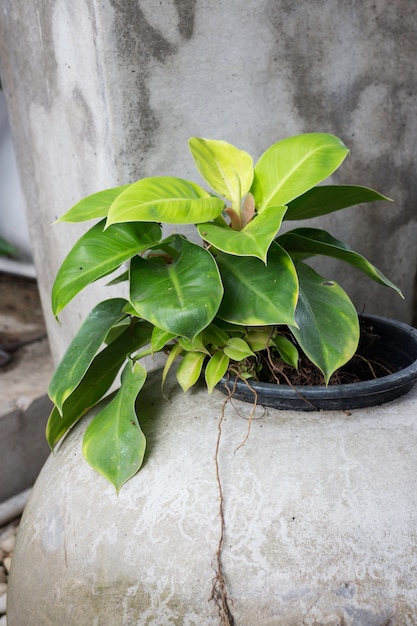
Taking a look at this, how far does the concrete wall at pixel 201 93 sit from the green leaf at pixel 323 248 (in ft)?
1.22

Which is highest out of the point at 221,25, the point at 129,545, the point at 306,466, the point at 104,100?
the point at 221,25

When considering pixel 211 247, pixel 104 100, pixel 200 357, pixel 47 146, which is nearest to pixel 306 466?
pixel 200 357

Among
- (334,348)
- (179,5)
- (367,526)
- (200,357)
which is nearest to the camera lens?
(367,526)

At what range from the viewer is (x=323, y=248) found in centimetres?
122

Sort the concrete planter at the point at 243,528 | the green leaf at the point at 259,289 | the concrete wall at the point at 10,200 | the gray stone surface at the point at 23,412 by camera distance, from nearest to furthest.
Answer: the concrete planter at the point at 243,528 → the green leaf at the point at 259,289 → the gray stone surface at the point at 23,412 → the concrete wall at the point at 10,200

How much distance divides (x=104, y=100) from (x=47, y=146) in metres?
0.38

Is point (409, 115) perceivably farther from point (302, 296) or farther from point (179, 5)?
point (302, 296)

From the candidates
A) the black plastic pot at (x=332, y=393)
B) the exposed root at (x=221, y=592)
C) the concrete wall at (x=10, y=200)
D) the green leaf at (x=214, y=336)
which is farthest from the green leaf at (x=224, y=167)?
the concrete wall at (x=10, y=200)

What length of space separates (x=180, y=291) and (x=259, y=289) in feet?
0.42

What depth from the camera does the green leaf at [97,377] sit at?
1.34m

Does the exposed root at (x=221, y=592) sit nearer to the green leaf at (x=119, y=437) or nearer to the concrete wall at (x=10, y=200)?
the green leaf at (x=119, y=437)

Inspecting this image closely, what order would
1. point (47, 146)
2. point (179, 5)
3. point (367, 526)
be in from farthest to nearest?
point (47, 146) → point (179, 5) → point (367, 526)

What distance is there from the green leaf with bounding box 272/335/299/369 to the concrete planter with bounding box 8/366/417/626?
10 cm

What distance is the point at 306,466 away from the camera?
106 cm
